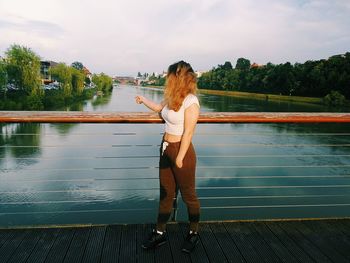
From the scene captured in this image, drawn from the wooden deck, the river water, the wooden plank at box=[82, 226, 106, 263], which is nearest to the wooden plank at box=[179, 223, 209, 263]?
the wooden deck

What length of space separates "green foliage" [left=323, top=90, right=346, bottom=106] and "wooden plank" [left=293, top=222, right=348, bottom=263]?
39.7 meters

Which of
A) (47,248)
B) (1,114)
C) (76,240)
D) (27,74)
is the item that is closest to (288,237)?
(76,240)

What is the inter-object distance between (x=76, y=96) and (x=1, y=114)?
132 ft

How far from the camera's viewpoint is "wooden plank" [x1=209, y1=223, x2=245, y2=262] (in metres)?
2.07

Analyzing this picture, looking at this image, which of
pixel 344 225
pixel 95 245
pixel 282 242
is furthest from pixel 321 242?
pixel 95 245

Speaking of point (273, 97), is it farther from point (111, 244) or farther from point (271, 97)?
point (111, 244)

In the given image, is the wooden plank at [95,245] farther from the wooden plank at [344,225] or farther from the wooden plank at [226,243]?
the wooden plank at [344,225]

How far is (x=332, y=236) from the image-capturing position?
2.36 m

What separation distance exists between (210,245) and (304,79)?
48009 millimetres

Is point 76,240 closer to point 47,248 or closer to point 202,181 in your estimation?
point 47,248

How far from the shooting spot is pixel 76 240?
2.22m

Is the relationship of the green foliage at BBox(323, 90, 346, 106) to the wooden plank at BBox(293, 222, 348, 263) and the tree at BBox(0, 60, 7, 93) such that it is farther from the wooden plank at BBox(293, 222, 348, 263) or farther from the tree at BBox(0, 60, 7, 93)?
the wooden plank at BBox(293, 222, 348, 263)

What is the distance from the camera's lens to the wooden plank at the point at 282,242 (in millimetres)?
2090

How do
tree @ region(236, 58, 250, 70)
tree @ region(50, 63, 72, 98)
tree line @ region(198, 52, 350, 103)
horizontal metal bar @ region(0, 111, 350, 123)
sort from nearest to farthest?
horizontal metal bar @ region(0, 111, 350, 123), tree @ region(50, 63, 72, 98), tree line @ region(198, 52, 350, 103), tree @ region(236, 58, 250, 70)
